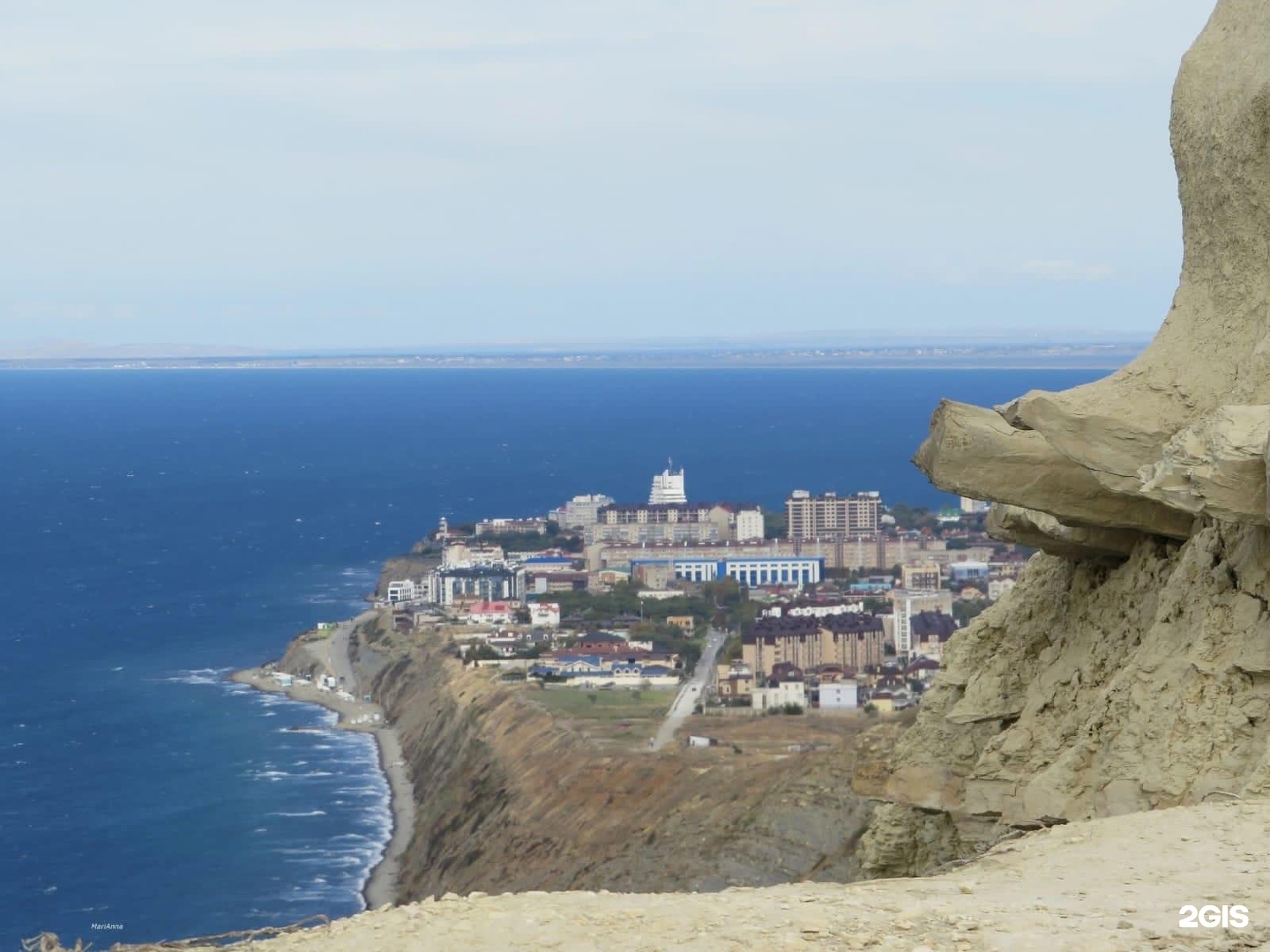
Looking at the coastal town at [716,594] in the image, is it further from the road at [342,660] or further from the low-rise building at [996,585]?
the road at [342,660]

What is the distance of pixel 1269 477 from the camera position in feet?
31.6

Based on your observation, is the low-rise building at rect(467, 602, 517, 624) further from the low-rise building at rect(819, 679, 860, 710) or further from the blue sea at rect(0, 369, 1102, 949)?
the low-rise building at rect(819, 679, 860, 710)

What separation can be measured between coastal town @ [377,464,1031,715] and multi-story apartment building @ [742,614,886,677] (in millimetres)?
126

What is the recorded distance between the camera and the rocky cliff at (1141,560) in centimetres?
1035

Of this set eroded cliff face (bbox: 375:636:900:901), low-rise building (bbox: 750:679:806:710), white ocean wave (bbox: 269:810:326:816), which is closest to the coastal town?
low-rise building (bbox: 750:679:806:710)

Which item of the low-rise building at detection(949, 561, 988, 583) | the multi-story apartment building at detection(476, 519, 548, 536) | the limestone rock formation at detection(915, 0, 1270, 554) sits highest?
the limestone rock formation at detection(915, 0, 1270, 554)

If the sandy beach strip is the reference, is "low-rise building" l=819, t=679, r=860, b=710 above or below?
above

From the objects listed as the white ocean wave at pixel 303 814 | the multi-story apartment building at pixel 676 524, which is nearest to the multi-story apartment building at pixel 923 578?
the multi-story apartment building at pixel 676 524

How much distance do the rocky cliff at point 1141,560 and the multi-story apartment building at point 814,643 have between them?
75774mm

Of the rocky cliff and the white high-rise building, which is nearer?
the rocky cliff

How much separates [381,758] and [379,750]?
159cm

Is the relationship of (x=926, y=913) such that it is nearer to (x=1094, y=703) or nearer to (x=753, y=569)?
(x=1094, y=703)

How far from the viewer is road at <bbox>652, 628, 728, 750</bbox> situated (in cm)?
7256

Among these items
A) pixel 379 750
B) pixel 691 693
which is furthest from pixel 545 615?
pixel 379 750
